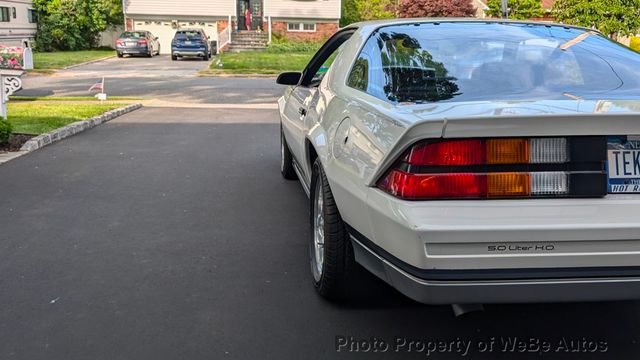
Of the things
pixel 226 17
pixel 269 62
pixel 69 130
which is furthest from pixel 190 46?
pixel 69 130

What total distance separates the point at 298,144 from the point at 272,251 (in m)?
0.87

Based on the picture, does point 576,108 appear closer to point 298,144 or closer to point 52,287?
point 298,144

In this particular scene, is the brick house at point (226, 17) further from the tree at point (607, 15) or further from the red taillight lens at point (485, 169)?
the red taillight lens at point (485, 169)

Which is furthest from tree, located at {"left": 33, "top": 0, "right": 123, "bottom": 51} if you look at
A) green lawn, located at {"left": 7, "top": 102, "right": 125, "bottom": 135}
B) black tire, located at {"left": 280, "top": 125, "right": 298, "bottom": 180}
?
black tire, located at {"left": 280, "top": 125, "right": 298, "bottom": 180}

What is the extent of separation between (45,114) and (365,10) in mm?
39179

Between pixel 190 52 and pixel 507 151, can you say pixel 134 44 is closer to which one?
pixel 190 52

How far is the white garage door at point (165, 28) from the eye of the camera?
137 ft

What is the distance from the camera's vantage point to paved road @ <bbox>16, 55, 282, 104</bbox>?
54.9 feet

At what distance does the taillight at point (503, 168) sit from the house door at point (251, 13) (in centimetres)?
4133

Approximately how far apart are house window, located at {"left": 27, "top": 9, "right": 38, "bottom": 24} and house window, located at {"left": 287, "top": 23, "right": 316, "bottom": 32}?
15.4 metres

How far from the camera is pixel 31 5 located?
40.7 m

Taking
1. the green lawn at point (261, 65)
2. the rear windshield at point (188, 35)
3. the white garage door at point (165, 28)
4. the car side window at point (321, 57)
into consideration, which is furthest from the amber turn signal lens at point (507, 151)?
the white garage door at point (165, 28)

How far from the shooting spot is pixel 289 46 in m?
37.5

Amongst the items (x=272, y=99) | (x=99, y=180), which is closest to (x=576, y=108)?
(x=99, y=180)
